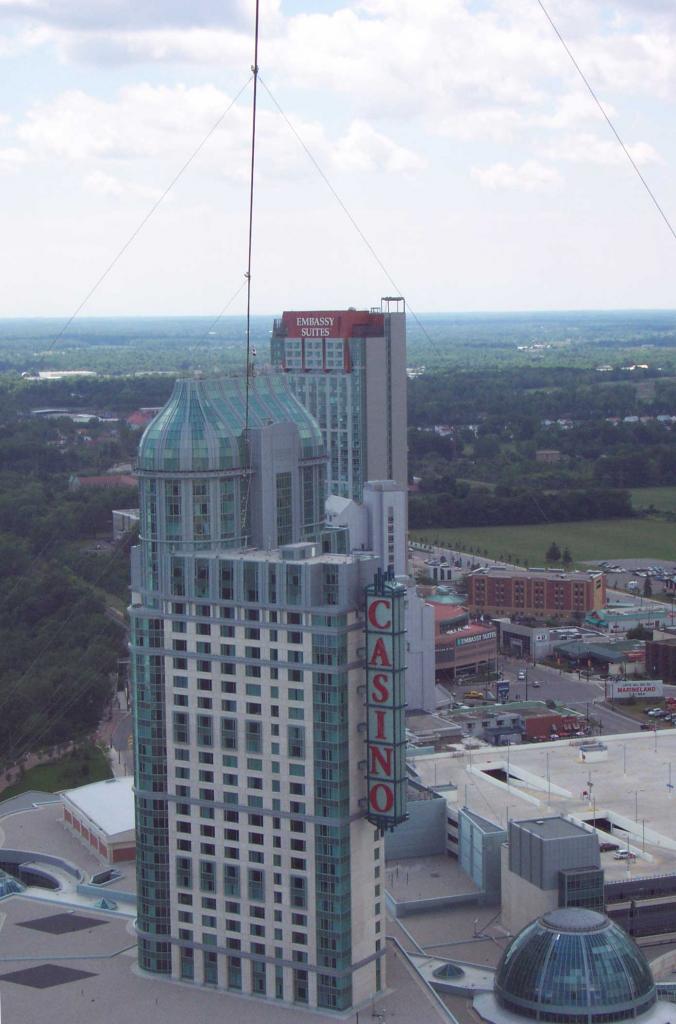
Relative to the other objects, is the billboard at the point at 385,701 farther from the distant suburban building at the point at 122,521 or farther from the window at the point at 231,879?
the distant suburban building at the point at 122,521

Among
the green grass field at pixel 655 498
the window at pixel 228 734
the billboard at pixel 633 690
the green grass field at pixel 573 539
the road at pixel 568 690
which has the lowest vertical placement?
the road at pixel 568 690

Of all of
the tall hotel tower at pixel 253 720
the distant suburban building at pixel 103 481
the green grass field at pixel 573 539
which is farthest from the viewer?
the distant suburban building at pixel 103 481

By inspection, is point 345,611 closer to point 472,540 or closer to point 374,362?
point 374,362

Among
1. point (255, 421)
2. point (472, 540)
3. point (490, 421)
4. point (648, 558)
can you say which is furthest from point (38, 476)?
point (255, 421)

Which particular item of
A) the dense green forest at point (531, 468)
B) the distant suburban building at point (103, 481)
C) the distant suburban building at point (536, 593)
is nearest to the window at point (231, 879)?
the distant suburban building at point (536, 593)

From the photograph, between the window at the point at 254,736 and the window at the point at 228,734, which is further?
the window at the point at 228,734

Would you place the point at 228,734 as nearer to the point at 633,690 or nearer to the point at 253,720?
the point at 253,720

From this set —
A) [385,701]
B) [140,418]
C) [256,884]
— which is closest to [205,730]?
[256,884]
